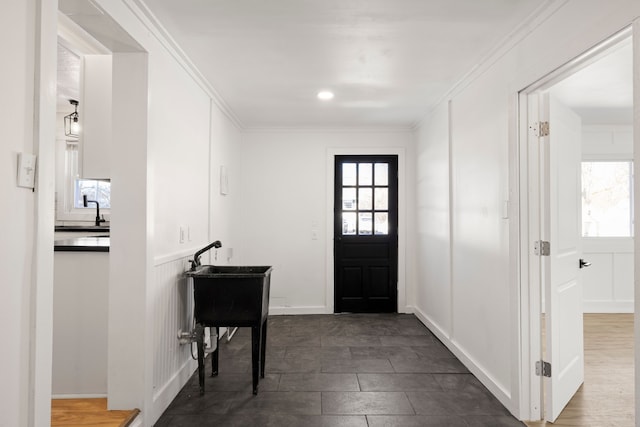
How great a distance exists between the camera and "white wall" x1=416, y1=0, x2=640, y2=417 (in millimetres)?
1922

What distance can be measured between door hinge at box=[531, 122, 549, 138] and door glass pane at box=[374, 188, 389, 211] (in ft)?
8.92

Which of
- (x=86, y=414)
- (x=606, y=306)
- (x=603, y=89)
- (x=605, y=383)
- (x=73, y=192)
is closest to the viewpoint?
(x=86, y=414)

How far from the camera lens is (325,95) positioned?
363 cm

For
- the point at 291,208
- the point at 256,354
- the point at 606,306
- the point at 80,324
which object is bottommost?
the point at 606,306

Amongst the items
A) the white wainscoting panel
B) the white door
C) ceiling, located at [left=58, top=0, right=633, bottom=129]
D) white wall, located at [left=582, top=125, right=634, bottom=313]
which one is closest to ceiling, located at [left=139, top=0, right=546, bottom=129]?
ceiling, located at [left=58, top=0, right=633, bottom=129]

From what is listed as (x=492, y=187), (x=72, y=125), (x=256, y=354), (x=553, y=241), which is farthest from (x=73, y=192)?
(x=553, y=241)

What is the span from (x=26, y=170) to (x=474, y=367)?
10.2 feet

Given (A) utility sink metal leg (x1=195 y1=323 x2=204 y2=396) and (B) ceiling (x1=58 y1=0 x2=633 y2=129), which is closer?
(B) ceiling (x1=58 y1=0 x2=633 y2=129)

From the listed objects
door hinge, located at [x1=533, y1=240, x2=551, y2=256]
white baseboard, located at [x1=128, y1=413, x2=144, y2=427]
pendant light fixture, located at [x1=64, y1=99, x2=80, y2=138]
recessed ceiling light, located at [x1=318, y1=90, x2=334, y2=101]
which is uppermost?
recessed ceiling light, located at [x1=318, y1=90, x2=334, y2=101]

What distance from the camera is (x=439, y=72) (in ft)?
10.0

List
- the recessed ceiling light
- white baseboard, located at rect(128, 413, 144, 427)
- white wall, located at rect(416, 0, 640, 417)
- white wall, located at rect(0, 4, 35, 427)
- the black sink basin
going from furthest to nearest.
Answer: the recessed ceiling light, the black sink basin, white baseboard, located at rect(128, 413, 144, 427), white wall, located at rect(416, 0, 640, 417), white wall, located at rect(0, 4, 35, 427)

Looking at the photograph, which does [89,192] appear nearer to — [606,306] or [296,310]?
[296,310]

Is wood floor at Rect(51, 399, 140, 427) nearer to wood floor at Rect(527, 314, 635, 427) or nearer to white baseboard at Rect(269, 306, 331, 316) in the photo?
wood floor at Rect(527, 314, 635, 427)

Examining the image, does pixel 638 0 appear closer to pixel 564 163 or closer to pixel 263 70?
pixel 564 163
